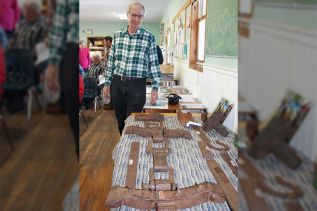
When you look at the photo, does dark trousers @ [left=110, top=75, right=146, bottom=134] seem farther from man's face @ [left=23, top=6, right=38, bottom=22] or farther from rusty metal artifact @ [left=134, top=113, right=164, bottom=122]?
man's face @ [left=23, top=6, right=38, bottom=22]

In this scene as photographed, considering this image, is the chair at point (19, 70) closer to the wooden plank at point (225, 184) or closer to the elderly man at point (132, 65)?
the wooden plank at point (225, 184)

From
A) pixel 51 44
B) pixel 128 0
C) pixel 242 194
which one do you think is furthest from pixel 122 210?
pixel 128 0

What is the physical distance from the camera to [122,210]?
2.48ft

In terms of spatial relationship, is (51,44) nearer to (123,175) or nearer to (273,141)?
(273,141)

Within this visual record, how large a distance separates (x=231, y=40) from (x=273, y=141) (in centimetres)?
129

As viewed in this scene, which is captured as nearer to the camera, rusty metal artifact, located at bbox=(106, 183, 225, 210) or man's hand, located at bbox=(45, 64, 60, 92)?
man's hand, located at bbox=(45, 64, 60, 92)

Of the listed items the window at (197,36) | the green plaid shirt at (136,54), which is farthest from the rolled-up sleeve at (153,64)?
the window at (197,36)

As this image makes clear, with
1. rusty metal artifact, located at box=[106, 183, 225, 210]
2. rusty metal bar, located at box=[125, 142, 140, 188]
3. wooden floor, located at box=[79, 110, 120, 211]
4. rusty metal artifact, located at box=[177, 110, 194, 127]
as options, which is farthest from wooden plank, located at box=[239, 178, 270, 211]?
rusty metal artifact, located at box=[177, 110, 194, 127]

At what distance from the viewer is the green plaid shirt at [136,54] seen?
2020 mm

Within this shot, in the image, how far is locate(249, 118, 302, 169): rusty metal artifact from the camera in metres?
0.35

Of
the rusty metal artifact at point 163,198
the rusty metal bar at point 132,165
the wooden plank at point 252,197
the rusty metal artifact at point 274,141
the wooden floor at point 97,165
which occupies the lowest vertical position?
the wooden floor at point 97,165

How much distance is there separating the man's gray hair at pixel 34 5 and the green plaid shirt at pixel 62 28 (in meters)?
0.01

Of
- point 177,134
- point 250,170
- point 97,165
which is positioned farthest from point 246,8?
point 97,165

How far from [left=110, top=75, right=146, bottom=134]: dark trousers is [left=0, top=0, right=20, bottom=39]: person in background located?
1.74 metres
